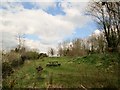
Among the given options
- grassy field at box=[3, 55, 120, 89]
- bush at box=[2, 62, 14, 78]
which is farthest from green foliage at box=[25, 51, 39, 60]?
bush at box=[2, 62, 14, 78]

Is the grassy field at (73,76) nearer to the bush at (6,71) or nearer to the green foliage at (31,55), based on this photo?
the bush at (6,71)

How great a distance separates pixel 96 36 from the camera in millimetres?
25531

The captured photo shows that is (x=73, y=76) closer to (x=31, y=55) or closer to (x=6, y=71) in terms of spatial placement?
(x=6, y=71)

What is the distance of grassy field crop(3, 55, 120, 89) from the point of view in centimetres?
571

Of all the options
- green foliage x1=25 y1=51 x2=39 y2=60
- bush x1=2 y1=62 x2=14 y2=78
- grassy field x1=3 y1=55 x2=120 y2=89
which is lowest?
grassy field x1=3 y1=55 x2=120 y2=89

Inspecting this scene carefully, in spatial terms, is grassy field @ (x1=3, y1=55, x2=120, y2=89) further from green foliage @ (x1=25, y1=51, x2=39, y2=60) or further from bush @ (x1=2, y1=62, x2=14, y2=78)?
green foliage @ (x1=25, y1=51, x2=39, y2=60)

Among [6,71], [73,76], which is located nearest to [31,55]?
[73,76]

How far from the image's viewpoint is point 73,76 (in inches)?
391

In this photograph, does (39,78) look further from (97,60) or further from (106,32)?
(106,32)

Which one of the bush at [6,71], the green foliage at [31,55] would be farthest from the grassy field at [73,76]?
the green foliage at [31,55]

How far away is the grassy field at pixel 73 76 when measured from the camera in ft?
18.7

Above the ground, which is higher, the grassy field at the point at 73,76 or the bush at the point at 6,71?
the bush at the point at 6,71

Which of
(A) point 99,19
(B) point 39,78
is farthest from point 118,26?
(B) point 39,78

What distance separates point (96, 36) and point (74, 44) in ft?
10.9
